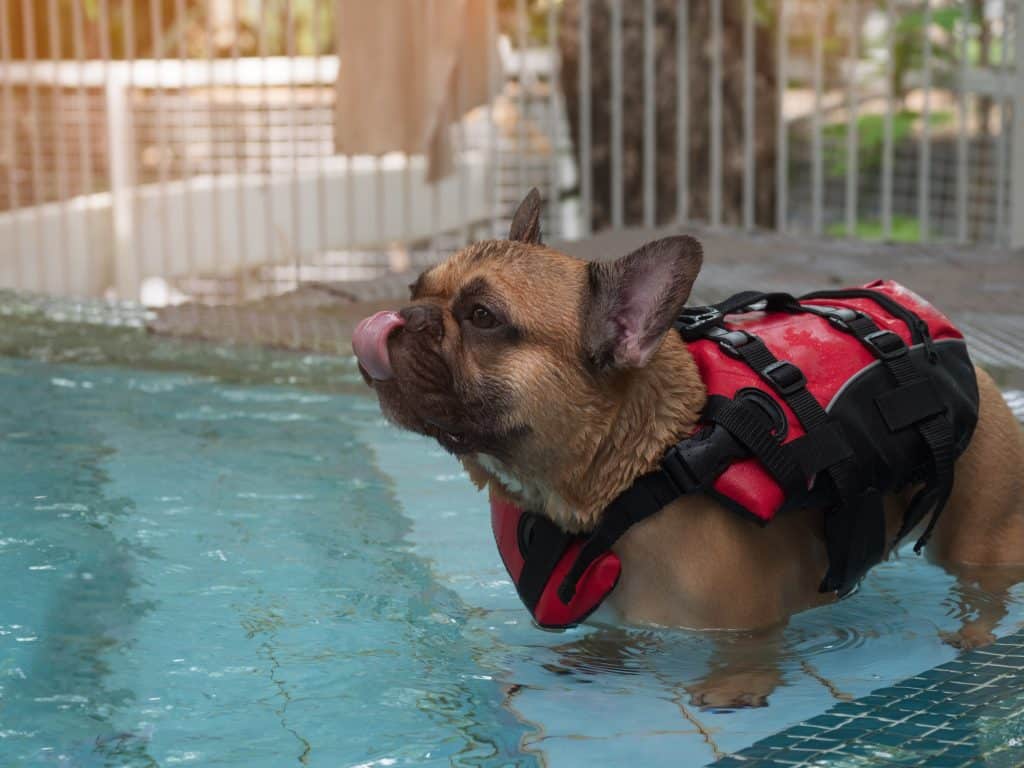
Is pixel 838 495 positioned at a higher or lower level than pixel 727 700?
higher

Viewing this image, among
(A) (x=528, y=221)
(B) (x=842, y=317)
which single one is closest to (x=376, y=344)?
(A) (x=528, y=221)

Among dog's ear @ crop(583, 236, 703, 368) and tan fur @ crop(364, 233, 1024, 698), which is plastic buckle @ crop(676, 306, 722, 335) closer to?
tan fur @ crop(364, 233, 1024, 698)

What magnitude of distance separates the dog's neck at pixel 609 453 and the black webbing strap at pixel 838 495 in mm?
225

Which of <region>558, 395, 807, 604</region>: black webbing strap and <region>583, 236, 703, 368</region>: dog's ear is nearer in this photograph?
<region>583, 236, 703, 368</region>: dog's ear

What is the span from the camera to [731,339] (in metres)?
3.86

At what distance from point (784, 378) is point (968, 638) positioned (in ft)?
2.84

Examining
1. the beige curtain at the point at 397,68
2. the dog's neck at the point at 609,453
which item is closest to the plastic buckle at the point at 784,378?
the dog's neck at the point at 609,453

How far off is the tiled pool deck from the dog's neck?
71 cm

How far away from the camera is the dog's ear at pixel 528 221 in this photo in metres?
3.99

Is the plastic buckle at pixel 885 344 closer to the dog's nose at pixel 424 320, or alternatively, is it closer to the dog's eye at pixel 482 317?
the dog's eye at pixel 482 317

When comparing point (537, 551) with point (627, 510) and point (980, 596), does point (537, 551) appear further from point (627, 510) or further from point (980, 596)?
point (980, 596)

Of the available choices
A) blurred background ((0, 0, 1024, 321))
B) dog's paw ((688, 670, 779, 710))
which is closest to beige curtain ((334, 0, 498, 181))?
blurred background ((0, 0, 1024, 321))

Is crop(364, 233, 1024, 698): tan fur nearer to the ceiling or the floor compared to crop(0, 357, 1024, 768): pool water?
nearer to the ceiling

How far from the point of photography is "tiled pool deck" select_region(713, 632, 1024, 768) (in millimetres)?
3039
